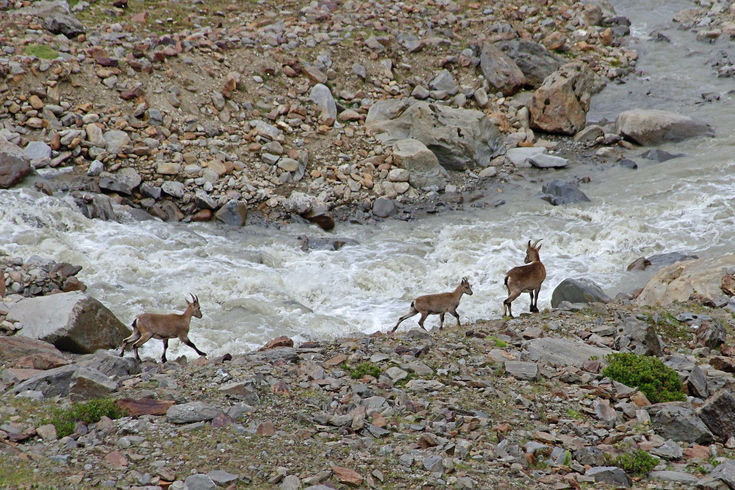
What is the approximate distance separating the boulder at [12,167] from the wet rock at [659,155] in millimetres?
19927

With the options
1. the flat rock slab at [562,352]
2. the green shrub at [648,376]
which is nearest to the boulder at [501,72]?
the flat rock slab at [562,352]

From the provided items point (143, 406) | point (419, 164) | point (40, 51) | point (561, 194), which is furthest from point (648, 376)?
point (40, 51)

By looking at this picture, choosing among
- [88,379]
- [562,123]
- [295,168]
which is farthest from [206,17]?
[88,379]

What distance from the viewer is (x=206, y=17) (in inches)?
1131

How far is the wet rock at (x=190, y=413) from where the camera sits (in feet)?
28.8

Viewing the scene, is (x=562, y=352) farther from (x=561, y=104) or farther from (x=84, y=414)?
(x=561, y=104)

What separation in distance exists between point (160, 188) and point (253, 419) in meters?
13.5

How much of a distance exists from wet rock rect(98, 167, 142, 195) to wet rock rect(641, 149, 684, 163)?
17.0m

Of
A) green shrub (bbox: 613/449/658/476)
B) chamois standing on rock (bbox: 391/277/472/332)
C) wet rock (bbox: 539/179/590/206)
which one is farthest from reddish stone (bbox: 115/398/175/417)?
wet rock (bbox: 539/179/590/206)

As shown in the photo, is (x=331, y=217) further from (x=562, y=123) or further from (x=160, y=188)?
(x=562, y=123)

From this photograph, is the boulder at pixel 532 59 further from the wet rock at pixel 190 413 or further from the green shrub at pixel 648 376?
the wet rock at pixel 190 413

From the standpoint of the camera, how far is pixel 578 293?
1627 centimetres

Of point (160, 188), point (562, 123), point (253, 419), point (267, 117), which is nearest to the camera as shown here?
point (253, 419)

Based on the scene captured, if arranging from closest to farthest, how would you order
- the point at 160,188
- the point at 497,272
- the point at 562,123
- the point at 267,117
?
the point at 497,272 < the point at 160,188 < the point at 267,117 < the point at 562,123
